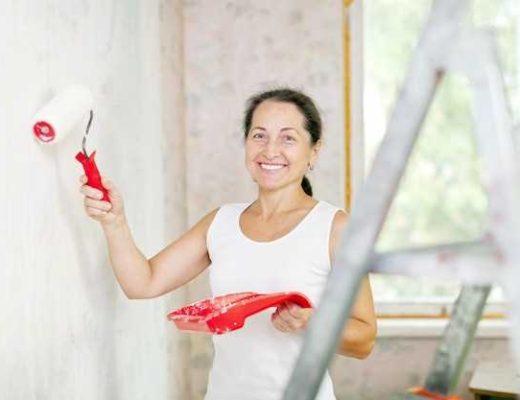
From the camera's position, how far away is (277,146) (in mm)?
1722

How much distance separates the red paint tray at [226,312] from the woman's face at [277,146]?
34cm

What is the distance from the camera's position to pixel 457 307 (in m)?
0.93

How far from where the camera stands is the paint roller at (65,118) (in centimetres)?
139

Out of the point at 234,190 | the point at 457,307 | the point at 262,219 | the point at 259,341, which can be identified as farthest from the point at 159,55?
the point at 457,307

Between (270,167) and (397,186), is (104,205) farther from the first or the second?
(397,186)

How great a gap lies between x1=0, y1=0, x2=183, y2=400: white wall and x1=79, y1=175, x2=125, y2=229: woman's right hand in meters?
0.05

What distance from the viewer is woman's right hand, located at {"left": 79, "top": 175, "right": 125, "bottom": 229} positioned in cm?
155

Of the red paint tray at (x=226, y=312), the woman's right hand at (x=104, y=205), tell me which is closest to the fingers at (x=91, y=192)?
the woman's right hand at (x=104, y=205)

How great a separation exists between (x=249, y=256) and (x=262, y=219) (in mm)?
117

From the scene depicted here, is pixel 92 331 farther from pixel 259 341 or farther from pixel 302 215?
pixel 302 215

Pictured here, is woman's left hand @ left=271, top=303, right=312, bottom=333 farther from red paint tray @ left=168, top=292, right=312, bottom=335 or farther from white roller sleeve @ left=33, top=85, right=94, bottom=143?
white roller sleeve @ left=33, top=85, right=94, bottom=143

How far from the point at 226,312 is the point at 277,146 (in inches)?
18.5

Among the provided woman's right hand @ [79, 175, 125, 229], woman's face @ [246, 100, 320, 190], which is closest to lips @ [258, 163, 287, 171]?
woman's face @ [246, 100, 320, 190]

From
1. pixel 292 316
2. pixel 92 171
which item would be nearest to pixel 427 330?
pixel 292 316
